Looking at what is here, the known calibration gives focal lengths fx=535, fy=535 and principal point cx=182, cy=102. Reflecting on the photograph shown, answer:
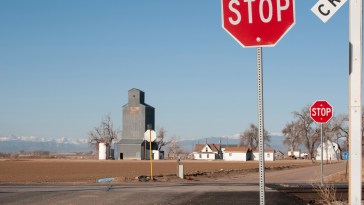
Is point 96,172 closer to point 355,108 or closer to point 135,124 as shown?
point 355,108

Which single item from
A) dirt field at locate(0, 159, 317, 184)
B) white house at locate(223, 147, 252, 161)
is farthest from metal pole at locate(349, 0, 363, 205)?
white house at locate(223, 147, 252, 161)

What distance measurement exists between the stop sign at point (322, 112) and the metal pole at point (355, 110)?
1052 centimetres

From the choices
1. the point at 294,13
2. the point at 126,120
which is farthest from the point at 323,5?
the point at 126,120

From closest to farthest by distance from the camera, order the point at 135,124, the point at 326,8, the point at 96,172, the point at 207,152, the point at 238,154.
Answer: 1. the point at 326,8
2. the point at 96,172
3. the point at 135,124
4. the point at 238,154
5. the point at 207,152

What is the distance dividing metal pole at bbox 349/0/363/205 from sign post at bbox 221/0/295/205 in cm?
149

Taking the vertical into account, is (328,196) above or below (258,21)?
below

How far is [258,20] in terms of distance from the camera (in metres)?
5.30

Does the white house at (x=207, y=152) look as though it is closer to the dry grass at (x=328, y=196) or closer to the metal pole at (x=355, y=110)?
the dry grass at (x=328, y=196)

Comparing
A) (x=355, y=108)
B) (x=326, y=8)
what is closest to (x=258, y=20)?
(x=326, y=8)

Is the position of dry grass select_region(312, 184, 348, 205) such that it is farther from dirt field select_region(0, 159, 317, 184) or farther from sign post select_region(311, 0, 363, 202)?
dirt field select_region(0, 159, 317, 184)

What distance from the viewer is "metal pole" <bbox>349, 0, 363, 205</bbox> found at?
629 cm

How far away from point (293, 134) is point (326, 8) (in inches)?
5281

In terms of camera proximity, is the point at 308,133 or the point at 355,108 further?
the point at 308,133

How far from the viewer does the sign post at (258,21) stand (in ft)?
17.2
